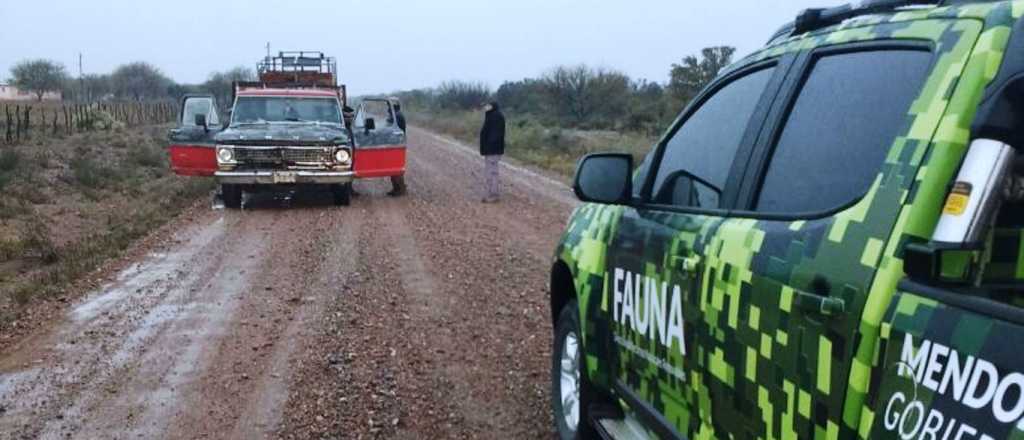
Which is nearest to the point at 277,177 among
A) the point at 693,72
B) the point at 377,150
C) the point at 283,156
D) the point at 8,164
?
the point at 283,156

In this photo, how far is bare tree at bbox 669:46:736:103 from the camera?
34938 millimetres

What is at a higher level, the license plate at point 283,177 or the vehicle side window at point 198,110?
the vehicle side window at point 198,110

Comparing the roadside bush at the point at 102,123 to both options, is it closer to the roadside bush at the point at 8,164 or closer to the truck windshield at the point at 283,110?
the roadside bush at the point at 8,164

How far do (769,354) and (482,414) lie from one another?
291 centimetres

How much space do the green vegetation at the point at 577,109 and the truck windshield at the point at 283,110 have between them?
21.0ft

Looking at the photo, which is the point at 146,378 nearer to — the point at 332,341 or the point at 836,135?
the point at 332,341

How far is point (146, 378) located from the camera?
19.0 feet

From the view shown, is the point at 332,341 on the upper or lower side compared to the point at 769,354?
lower

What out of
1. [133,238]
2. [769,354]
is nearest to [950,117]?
[769,354]

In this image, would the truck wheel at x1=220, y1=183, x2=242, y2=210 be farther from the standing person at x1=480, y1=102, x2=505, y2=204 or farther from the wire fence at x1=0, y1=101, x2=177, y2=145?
the wire fence at x1=0, y1=101, x2=177, y2=145

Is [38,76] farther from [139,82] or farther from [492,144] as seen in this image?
[492,144]

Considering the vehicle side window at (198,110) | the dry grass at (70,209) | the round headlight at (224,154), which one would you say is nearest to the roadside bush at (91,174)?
the dry grass at (70,209)

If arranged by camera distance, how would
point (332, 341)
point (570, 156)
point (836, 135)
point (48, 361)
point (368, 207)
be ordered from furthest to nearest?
point (570, 156) < point (368, 207) < point (332, 341) < point (48, 361) < point (836, 135)

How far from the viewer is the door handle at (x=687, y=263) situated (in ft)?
9.43
